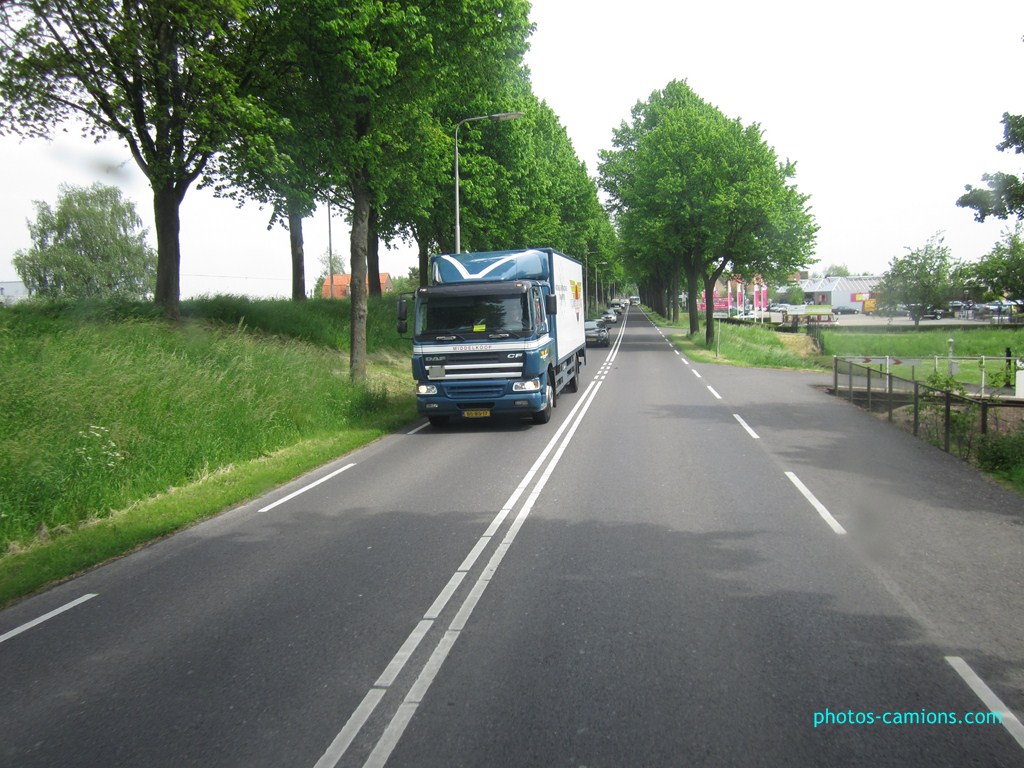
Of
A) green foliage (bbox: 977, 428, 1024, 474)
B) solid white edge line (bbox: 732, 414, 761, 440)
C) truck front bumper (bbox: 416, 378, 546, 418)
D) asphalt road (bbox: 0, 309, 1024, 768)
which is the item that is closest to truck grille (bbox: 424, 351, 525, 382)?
truck front bumper (bbox: 416, 378, 546, 418)

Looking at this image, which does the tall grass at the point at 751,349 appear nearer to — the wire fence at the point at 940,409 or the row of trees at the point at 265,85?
the wire fence at the point at 940,409

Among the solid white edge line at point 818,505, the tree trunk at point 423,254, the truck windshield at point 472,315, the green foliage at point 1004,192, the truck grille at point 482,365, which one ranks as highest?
the tree trunk at point 423,254

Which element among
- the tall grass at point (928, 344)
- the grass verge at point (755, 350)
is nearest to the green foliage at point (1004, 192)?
the grass verge at point (755, 350)

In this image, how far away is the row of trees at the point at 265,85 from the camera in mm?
16938

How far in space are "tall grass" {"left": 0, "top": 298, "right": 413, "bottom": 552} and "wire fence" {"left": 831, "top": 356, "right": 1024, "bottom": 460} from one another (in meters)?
10.9

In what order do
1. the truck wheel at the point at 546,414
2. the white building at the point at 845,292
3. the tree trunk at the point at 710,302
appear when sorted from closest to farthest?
1. the truck wheel at the point at 546,414
2. the tree trunk at the point at 710,302
3. the white building at the point at 845,292

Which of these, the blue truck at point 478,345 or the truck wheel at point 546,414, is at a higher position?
the blue truck at point 478,345

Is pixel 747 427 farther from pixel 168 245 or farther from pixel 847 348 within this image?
pixel 847 348

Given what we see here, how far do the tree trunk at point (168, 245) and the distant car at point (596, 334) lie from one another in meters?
28.8

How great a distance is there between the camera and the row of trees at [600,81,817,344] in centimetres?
3997

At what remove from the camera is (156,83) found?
1834cm

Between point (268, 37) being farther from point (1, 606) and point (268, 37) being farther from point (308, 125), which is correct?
point (1, 606)

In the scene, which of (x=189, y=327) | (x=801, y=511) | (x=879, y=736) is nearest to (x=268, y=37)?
(x=189, y=327)

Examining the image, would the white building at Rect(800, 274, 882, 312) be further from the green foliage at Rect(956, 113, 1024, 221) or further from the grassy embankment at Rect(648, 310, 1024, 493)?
the green foliage at Rect(956, 113, 1024, 221)
